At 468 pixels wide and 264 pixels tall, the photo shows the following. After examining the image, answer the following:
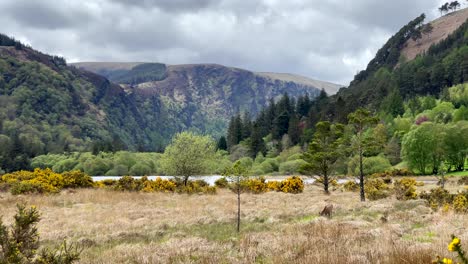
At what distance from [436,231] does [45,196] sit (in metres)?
30.7

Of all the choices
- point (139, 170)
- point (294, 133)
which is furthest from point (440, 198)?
point (294, 133)

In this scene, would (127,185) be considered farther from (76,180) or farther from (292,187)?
(292,187)

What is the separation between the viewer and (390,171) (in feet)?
232

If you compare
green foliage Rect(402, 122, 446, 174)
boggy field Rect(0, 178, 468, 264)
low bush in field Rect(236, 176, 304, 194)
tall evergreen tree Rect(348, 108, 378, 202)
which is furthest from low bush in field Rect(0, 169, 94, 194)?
green foliage Rect(402, 122, 446, 174)

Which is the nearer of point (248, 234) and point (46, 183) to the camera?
point (248, 234)

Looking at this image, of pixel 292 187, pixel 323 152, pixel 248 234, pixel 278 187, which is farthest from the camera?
pixel 278 187

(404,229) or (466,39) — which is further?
(466,39)

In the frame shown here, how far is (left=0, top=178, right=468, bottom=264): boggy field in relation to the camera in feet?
30.8

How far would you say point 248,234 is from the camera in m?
13.8

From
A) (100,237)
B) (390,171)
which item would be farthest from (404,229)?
(390,171)

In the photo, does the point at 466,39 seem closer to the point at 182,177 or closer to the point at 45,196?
the point at 182,177

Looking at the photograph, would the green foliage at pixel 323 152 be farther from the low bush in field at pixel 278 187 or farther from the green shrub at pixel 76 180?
the green shrub at pixel 76 180

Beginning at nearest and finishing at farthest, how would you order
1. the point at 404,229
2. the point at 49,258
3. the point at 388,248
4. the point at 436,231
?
the point at 49,258, the point at 388,248, the point at 436,231, the point at 404,229

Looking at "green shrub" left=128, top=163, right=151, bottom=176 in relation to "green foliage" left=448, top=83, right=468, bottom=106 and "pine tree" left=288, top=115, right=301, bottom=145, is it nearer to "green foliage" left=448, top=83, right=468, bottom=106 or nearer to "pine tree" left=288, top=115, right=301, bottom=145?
"pine tree" left=288, top=115, right=301, bottom=145
